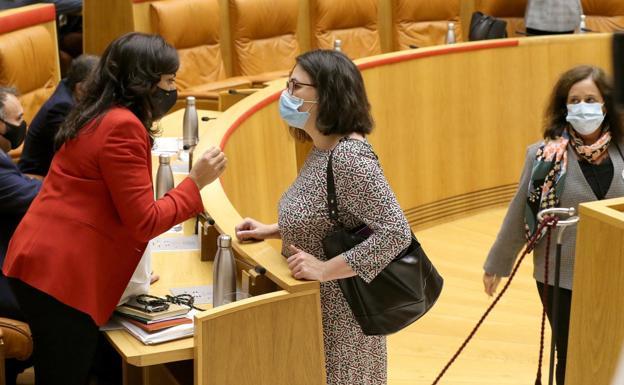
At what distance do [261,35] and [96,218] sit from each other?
18.7 feet

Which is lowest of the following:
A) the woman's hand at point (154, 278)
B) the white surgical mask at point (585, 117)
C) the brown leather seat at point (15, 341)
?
the brown leather seat at point (15, 341)

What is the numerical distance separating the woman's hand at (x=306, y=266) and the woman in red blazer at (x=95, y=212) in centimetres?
31

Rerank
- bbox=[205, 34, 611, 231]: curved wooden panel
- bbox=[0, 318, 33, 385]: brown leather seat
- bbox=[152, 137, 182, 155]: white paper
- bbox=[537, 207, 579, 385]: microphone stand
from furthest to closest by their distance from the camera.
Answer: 1. bbox=[205, 34, 611, 231]: curved wooden panel
2. bbox=[152, 137, 182, 155]: white paper
3. bbox=[0, 318, 33, 385]: brown leather seat
4. bbox=[537, 207, 579, 385]: microphone stand

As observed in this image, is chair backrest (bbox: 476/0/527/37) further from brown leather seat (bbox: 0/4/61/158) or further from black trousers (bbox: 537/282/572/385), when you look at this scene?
black trousers (bbox: 537/282/572/385)

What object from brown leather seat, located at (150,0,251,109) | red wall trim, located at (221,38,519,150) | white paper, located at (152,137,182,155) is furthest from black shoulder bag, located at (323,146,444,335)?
brown leather seat, located at (150,0,251,109)

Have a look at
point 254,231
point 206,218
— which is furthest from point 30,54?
point 254,231

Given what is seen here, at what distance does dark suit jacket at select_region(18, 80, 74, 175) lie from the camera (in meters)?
4.51

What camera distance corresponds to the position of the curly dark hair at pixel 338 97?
263 cm

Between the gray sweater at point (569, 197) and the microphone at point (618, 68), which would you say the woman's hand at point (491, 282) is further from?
the microphone at point (618, 68)

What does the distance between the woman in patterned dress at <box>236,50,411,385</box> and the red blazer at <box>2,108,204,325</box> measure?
0.31 meters

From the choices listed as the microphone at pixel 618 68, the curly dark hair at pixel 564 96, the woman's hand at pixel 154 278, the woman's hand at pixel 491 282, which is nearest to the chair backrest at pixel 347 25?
the curly dark hair at pixel 564 96

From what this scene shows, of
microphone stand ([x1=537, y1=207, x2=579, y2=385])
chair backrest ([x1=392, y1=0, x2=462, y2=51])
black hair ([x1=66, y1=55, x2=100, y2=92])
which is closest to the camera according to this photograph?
microphone stand ([x1=537, y1=207, x2=579, y2=385])

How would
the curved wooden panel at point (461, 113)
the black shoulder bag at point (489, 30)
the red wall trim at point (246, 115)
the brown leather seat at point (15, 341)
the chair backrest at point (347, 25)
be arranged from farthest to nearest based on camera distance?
the chair backrest at point (347, 25)
the black shoulder bag at point (489, 30)
the curved wooden panel at point (461, 113)
the red wall trim at point (246, 115)
the brown leather seat at point (15, 341)

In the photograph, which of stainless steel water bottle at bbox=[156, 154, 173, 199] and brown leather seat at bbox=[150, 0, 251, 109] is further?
brown leather seat at bbox=[150, 0, 251, 109]
